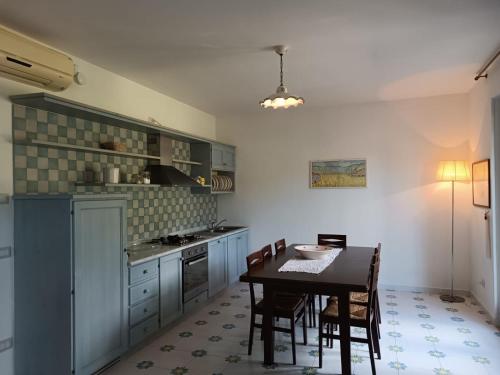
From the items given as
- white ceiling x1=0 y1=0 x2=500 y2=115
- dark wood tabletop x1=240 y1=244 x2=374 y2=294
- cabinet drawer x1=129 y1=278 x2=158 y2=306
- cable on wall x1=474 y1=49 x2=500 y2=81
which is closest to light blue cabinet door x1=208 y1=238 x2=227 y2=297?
cabinet drawer x1=129 y1=278 x2=158 y2=306

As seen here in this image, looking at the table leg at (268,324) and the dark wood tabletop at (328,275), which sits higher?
the dark wood tabletop at (328,275)

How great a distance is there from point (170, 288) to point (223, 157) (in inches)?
89.3

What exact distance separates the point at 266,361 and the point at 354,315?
0.80 meters

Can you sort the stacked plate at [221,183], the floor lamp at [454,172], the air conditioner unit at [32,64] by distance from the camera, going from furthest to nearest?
1. the stacked plate at [221,183]
2. the floor lamp at [454,172]
3. the air conditioner unit at [32,64]

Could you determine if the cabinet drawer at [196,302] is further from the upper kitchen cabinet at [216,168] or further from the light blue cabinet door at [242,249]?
the upper kitchen cabinet at [216,168]

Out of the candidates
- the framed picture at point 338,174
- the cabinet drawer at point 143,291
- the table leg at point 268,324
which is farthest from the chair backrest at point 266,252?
the framed picture at point 338,174

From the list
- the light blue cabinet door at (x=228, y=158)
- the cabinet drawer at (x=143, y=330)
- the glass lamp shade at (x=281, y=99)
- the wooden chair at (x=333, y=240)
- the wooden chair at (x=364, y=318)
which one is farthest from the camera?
the light blue cabinet door at (x=228, y=158)

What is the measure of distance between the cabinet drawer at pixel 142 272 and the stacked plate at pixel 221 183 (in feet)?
6.37

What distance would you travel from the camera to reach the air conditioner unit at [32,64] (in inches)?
91.7

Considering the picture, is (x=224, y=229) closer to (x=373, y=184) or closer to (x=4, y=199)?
(x=373, y=184)

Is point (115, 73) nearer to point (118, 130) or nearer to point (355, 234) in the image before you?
point (118, 130)

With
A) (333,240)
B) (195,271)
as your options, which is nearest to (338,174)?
(333,240)

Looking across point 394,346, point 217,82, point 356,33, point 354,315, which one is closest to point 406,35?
point 356,33

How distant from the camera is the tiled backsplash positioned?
2.69 meters
